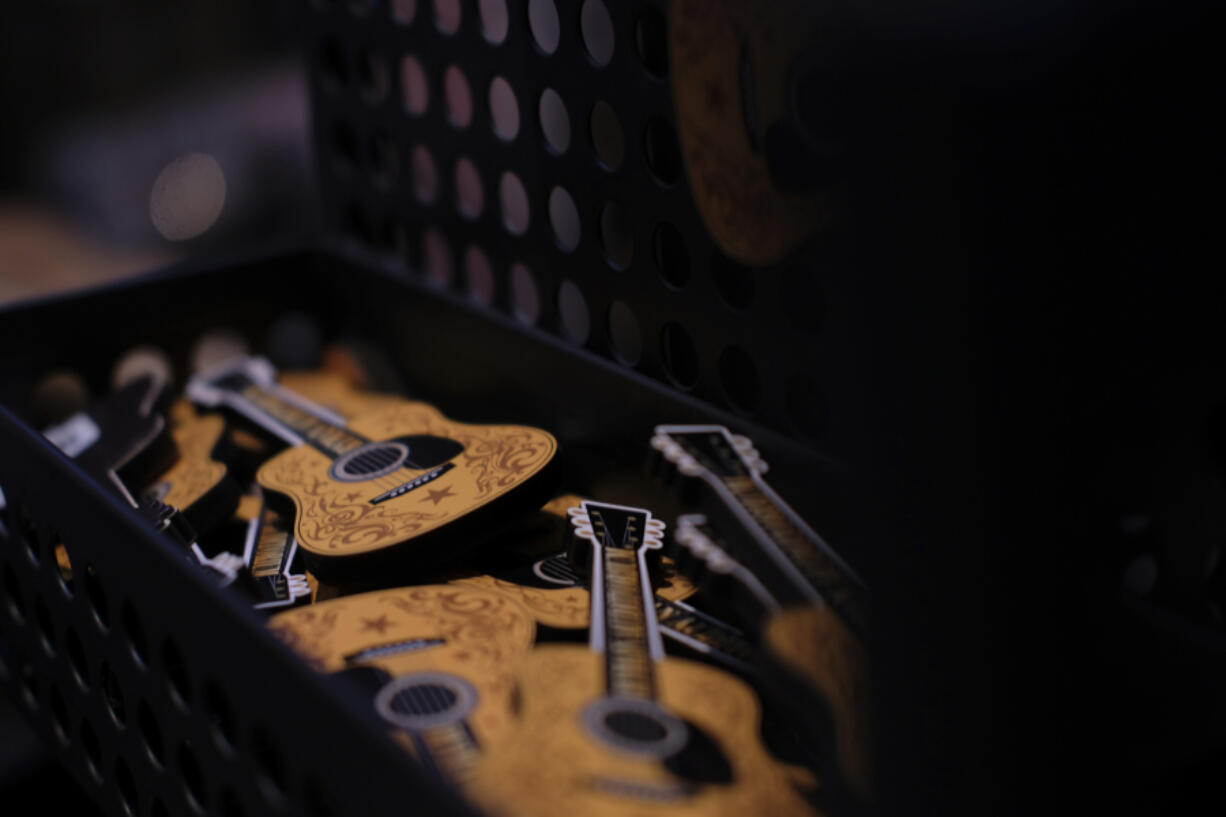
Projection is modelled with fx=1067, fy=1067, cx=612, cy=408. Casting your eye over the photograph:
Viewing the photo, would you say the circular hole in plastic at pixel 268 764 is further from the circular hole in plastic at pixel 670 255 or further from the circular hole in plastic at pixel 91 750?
the circular hole in plastic at pixel 670 255

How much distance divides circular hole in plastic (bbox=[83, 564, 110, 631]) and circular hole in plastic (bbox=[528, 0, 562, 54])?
0.32 m

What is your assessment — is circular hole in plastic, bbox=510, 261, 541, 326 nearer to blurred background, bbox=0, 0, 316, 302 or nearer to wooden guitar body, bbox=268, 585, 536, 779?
wooden guitar body, bbox=268, 585, 536, 779

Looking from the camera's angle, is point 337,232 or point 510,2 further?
point 337,232

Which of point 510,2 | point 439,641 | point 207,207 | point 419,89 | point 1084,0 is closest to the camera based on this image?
point 1084,0

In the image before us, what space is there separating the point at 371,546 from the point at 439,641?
0.07 metres

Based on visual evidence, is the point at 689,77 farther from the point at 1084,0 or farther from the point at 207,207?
the point at 207,207

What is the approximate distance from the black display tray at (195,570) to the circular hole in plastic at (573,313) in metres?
0.02

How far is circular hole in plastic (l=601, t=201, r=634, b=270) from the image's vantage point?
0.52 m

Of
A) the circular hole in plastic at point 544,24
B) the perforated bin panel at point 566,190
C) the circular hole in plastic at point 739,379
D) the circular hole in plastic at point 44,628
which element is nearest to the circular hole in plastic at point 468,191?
the perforated bin panel at point 566,190

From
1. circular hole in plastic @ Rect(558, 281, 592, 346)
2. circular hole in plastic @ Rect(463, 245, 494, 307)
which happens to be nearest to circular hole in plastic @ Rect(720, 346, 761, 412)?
circular hole in plastic @ Rect(558, 281, 592, 346)

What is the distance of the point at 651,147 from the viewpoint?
487 mm

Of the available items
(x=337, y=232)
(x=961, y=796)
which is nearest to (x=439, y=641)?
(x=961, y=796)

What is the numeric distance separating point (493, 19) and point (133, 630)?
0.35 metres

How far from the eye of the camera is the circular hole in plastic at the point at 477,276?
2.14ft
